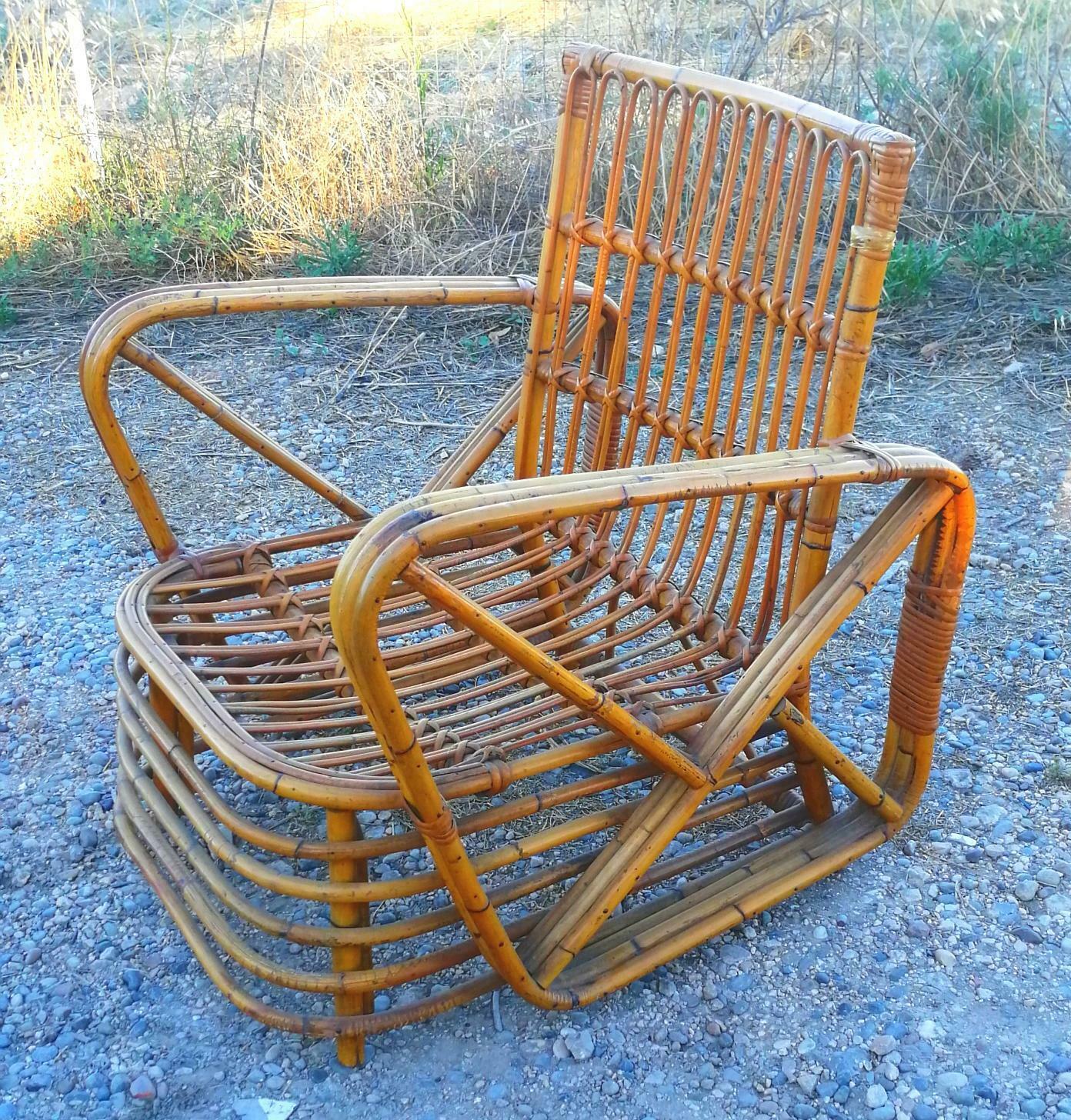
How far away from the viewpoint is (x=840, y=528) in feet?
9.05

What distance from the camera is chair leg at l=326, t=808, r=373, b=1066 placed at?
1387 millimetres

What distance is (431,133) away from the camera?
3928 mm

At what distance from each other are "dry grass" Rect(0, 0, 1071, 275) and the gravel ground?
138cm

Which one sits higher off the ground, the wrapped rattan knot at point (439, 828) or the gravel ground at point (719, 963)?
the wrapped rattan knot at point (439, 828)

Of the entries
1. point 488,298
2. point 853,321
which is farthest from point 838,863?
point 488,298

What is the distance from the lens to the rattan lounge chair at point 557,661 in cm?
138

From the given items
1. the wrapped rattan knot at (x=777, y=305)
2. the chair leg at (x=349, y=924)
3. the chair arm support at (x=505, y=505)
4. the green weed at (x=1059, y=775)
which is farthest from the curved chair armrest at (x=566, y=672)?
the green weed at (x=1059, y=775)

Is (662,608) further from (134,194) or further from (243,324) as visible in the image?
(134,194)

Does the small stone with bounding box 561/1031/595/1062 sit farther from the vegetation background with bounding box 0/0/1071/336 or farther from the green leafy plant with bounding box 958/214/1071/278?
the green leafy plant with bounding box 958/214/1071/278

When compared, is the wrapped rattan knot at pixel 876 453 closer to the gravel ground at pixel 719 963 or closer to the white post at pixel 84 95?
the gravel ground at pixel 719 963

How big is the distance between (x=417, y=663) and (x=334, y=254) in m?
2.23

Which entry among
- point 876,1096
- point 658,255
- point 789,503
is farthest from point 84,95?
point 876,1096

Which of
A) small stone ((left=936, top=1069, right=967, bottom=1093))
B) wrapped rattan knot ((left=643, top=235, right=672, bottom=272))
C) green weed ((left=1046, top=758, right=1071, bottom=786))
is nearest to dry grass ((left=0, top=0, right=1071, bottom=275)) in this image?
wrapped rattan knot ((left=643, top=235, right=672, bottom=272))

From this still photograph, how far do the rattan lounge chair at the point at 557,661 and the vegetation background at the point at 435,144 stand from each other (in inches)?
75.3
